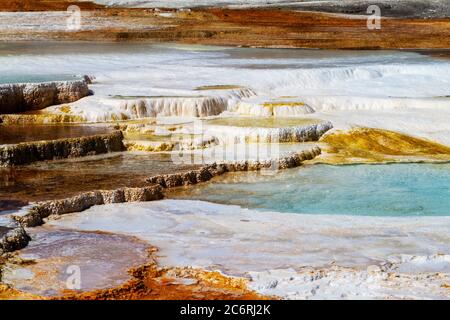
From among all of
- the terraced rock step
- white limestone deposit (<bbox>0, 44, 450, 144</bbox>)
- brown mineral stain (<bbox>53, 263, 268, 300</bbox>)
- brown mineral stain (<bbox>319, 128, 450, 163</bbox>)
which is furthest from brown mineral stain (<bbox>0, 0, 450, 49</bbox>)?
brown mineral stain (<bbox>53, 263, 268, 300</bbox>)

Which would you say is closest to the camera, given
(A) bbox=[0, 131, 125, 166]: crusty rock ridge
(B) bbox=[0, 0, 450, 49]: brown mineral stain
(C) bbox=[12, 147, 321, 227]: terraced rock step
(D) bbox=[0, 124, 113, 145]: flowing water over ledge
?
(C) bbox=[12, 147, 321, 227]: terraced rock step

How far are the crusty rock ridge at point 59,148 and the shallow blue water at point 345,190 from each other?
198cm

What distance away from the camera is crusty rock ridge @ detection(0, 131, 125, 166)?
404 inches

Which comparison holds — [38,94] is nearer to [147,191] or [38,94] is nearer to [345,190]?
[147,191]

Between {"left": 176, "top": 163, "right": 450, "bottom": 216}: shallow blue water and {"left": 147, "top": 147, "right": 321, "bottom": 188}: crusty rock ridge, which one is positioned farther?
{"left": 147, "top": 147, "right": 321, "bottom": 188}: crusty rock ridge

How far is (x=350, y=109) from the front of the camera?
13.8m

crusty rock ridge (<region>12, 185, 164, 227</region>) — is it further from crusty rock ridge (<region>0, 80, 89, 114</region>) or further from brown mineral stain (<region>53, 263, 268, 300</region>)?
crusty rock ridge (<region>0, 80, 89, 114</region>)

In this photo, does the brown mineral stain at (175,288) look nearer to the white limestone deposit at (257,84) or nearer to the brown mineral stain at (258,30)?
the white limestone deposit at (257,84)

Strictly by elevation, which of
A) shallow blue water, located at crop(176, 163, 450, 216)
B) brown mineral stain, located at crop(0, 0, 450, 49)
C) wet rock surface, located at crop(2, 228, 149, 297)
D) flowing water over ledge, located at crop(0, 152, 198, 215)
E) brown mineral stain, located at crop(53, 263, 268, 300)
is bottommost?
shallow blue water, located at crop(176, 163, 450, 216)

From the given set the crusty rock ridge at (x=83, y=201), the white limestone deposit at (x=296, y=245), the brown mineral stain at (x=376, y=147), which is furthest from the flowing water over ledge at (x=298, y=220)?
the brown mineral stain at (x=376, y=147)

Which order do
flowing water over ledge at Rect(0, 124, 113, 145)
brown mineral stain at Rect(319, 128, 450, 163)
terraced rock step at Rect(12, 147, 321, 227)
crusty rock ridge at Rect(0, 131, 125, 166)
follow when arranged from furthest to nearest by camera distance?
1. flowing water over ledge at Rect(0, 124, 113, 145)
2. brown mineral stain at Rect(319, 128, 450, 163)
3. crusty rock ridge at Rect(0, 131, 125, 166)
4. terraced rock step at Rect(12, 147, 321, 227)

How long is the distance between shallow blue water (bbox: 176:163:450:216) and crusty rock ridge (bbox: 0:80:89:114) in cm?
430

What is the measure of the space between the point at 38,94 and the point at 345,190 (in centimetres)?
583

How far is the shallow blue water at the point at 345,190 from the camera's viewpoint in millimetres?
8656
